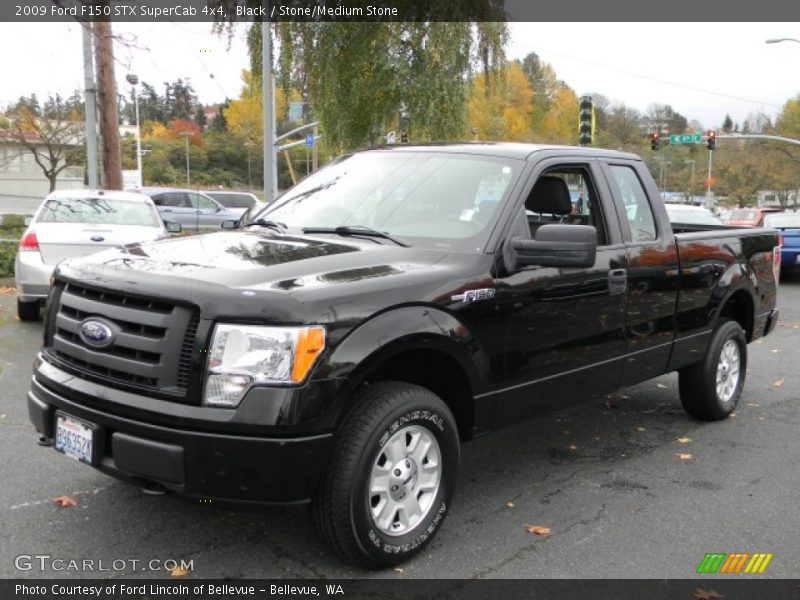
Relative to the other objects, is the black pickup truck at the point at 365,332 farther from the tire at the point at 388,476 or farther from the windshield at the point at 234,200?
the windshield at the point at 234,200

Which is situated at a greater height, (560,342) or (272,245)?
(272,245)

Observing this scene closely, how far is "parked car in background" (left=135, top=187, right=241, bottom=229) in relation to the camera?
1023 inches

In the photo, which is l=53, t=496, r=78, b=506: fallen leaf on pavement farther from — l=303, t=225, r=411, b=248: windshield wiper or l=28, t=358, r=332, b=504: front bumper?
l=303, t=225, r=411, b=248: windshield wiper

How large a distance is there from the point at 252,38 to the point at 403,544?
53.7ft

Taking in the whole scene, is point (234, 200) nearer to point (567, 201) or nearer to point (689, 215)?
point (689, 215)

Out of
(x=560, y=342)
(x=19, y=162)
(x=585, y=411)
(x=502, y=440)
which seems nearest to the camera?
(x=560, y=342)

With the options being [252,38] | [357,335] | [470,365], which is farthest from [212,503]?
[252,38]

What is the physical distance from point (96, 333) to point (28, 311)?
6.63m

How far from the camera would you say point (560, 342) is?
13.7 feet

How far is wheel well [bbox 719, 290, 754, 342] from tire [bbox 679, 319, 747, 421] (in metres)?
0.17

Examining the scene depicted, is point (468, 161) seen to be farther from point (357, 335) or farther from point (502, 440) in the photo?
point (502, 440)

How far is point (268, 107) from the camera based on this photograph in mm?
18672

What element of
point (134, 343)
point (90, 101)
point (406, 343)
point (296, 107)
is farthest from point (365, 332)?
point (296, 107)

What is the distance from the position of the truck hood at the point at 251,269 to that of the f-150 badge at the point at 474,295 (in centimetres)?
19
